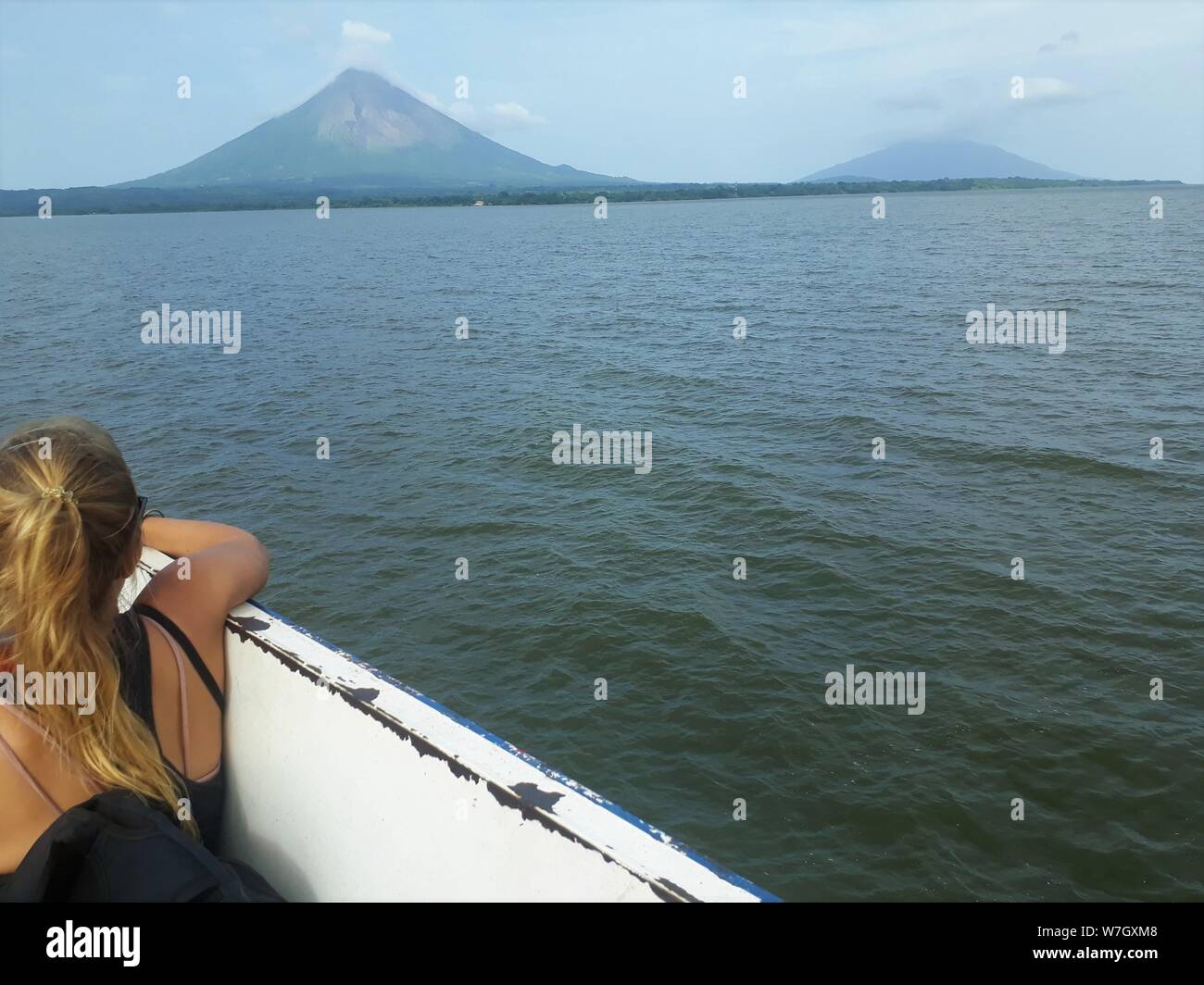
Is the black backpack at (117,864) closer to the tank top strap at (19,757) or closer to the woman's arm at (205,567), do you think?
the tank top strap at (19,757)

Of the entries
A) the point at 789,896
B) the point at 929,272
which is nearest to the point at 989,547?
the point at 789,896

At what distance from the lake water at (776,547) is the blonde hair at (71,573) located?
6153 mm

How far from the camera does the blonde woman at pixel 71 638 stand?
267cm

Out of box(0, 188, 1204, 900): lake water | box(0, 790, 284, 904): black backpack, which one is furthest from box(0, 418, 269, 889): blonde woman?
box(0, 188, 1204, 900): lake water

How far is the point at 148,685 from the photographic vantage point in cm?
308

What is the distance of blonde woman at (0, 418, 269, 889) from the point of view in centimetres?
267

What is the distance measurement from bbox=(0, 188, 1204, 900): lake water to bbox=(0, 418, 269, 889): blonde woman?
6.02m

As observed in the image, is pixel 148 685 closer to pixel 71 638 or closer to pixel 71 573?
pixel 71 638

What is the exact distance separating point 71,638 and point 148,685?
1.46ft

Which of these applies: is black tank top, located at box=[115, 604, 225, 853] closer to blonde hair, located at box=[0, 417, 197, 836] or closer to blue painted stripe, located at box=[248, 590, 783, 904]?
blonde hair, located at box=[0, 417, 197, 836]

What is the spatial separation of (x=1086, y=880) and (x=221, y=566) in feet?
24.1

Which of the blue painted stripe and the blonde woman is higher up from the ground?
the blonde woman

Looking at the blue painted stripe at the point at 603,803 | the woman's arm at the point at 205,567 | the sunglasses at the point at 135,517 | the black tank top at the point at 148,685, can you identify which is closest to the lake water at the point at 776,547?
the blue painted stripe at the point at 603,803

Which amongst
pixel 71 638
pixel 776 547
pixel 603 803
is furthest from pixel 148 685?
pixel 776 547
